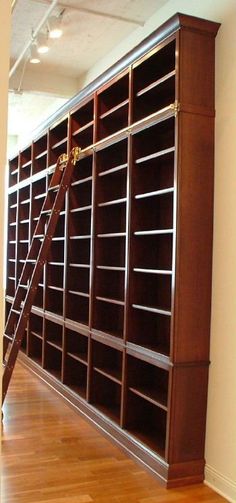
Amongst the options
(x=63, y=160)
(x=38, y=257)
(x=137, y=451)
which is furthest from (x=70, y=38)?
(x=137, y=451)

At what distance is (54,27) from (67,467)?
3599mm

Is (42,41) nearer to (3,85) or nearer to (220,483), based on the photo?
(3,85)

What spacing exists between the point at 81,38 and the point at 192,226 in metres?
2.76

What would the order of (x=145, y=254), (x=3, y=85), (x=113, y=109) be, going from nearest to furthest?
(x=3, y=85) < (x=145, y=254) < (x=113, y=109)

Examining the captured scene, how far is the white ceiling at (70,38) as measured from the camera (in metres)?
4.30

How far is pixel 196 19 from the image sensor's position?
3166 millimetres

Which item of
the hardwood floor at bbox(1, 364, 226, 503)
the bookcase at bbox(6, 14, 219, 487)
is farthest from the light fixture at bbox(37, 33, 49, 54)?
the hardwood floor at bbox(1, 364, 226, 503)

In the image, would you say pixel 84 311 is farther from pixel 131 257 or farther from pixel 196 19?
pixel 196 19

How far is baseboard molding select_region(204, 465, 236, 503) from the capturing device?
9.79 ft

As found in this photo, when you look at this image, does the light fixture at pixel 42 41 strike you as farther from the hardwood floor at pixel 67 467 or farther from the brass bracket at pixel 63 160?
the hardwood floor at pixel 67 467

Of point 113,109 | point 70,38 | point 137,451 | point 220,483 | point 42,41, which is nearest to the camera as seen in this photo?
point 220,483

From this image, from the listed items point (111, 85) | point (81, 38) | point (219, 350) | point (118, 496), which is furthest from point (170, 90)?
point (118, 496)

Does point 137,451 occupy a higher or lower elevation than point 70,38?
lower

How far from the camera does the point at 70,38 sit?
4.98 metres
